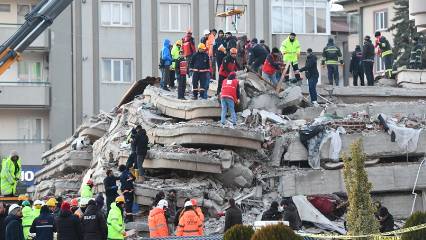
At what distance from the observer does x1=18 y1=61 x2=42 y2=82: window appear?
218 feet

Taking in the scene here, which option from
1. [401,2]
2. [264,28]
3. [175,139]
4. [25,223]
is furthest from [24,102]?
[25,223]

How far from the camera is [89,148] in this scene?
44594mm

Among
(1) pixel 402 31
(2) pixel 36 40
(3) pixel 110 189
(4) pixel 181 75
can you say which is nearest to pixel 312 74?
(4) pixel 181 75

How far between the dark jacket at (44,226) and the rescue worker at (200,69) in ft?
30.9

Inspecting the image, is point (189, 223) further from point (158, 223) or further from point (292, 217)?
point (292, 217)

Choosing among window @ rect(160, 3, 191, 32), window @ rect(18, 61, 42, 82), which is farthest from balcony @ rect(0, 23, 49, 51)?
window @ rect(160, 3, 191, 32)

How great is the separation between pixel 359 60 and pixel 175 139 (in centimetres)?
902

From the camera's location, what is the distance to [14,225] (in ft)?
92.6

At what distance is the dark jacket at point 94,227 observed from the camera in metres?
27.9

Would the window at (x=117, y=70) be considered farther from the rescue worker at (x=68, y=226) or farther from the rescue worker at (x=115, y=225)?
the rescue worker at (x=68, y=226)

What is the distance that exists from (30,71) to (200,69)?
99.3 feet

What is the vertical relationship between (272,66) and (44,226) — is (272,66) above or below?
above

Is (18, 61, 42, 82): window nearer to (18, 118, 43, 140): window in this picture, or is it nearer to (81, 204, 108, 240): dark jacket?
(18, 118, 43, 140): window

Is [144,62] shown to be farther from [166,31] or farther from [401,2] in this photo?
[401,2]
